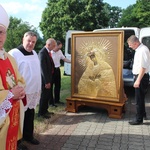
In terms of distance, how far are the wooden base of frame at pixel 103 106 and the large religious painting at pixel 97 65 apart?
0.39ft

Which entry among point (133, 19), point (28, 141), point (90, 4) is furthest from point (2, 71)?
point (133, 19)

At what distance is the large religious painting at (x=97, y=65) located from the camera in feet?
17.3

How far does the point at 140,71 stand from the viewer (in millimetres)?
4695

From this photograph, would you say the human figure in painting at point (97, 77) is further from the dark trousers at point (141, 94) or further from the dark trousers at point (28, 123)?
the dark trousers at point (28, 123)

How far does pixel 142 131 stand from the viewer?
4.54 m

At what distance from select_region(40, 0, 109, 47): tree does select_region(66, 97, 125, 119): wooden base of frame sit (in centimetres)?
2689

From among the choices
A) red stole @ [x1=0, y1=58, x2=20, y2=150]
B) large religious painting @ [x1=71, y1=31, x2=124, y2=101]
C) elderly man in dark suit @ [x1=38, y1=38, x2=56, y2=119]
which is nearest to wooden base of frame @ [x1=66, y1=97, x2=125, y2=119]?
large religious painting @ [x1=71, y1=31, x2=124, y2=101]

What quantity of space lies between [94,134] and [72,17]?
29758mm

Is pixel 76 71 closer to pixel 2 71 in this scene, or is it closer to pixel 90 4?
pixel 2 71

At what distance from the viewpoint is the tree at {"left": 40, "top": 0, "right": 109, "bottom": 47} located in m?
32.1

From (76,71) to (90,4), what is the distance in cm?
2913

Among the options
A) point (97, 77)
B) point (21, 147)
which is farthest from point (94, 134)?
point (97, 77)

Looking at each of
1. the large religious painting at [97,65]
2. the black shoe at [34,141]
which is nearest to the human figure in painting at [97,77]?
the large religious painting at [97,65]

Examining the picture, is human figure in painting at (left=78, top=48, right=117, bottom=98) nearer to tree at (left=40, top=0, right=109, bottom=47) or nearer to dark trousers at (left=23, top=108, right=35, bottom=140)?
dark trousers at (left=23, top=108, right=35, bottom=140)
